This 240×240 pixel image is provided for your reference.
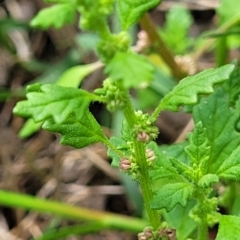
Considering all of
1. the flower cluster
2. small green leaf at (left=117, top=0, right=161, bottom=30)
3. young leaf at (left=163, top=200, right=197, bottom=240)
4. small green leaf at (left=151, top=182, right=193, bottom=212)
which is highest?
small green leaf at (left=117, top=0, right=161, bottom=30)

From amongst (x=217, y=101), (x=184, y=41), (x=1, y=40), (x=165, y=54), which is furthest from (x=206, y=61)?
(x=217, y=101)

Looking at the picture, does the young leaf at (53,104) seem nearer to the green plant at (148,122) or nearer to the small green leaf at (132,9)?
the green plant at (148,122)

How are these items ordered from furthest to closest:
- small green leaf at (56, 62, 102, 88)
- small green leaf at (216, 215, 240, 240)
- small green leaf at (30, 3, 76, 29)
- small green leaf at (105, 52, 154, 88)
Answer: small green leaf at (56, 62, 102, 88) → small green leaf at (30, 3, 76, 29) → small green leaf at (216, 215, 240, 240) → small green leaf at (105, 52, 154, 88)

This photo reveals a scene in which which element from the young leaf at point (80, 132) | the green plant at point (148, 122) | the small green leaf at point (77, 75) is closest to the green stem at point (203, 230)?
the green plant at point (148, 122)

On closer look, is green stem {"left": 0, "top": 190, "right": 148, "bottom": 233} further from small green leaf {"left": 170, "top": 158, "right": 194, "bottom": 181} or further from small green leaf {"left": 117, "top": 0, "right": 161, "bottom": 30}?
small green leaf {"left": 117, "top": 0, "right": 161, "bottom": 30}

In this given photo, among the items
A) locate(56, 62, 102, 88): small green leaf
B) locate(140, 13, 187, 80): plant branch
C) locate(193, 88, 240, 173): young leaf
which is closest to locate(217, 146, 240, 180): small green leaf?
locate(193, 88, 240, 173): young leaf

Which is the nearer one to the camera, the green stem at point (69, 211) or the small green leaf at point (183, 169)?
the small green leaf at point (183, 169)
